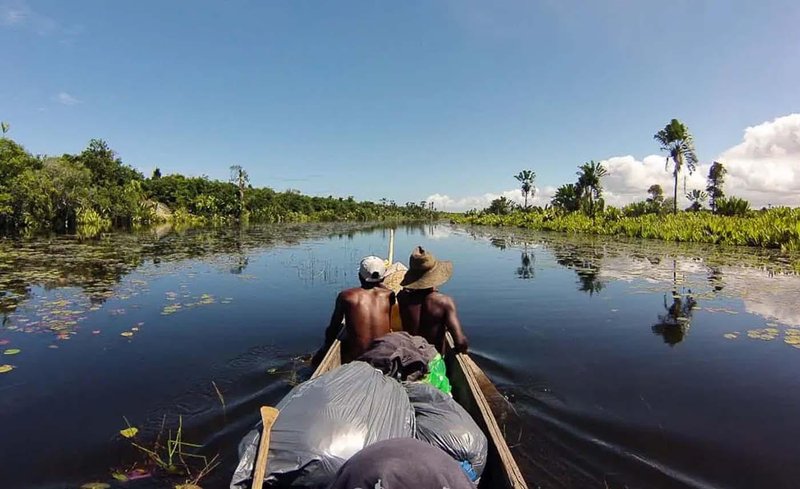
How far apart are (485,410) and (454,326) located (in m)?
1.34

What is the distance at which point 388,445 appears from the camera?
60.8 inches

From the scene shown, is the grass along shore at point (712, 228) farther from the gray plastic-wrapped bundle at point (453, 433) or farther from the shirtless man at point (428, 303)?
the gray plastic-wrapped bundle at point (453, 433)

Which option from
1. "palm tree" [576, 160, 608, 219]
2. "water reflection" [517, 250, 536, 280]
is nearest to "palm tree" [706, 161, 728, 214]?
"palm tree" [576, 160, 608, 219]

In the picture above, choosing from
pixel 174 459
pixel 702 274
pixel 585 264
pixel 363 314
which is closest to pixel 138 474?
pixel 174 459

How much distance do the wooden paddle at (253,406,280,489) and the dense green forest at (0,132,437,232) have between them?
97.4 ft

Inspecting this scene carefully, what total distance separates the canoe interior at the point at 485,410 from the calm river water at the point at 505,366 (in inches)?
28.4

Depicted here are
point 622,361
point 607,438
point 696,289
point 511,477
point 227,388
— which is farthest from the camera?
point 696,289

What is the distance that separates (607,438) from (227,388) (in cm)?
379

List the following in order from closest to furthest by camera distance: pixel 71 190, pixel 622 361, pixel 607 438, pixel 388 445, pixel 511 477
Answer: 1. pixel 388 445
2. pixel 511 477
3. pixel 607 438
4. pixel 622 361
5. pixel 71 190

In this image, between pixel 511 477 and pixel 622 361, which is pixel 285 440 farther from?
pixel 622 361

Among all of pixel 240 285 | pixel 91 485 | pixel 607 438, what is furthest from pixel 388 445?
pixel 240 285

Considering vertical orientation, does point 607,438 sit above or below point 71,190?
below

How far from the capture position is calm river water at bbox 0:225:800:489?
338 cm

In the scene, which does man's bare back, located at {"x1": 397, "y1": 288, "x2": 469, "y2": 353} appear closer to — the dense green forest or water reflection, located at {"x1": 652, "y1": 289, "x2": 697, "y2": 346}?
water reflection, located at {"x1": 652, "y1": 289, "x2": 697, "y2": 346}
